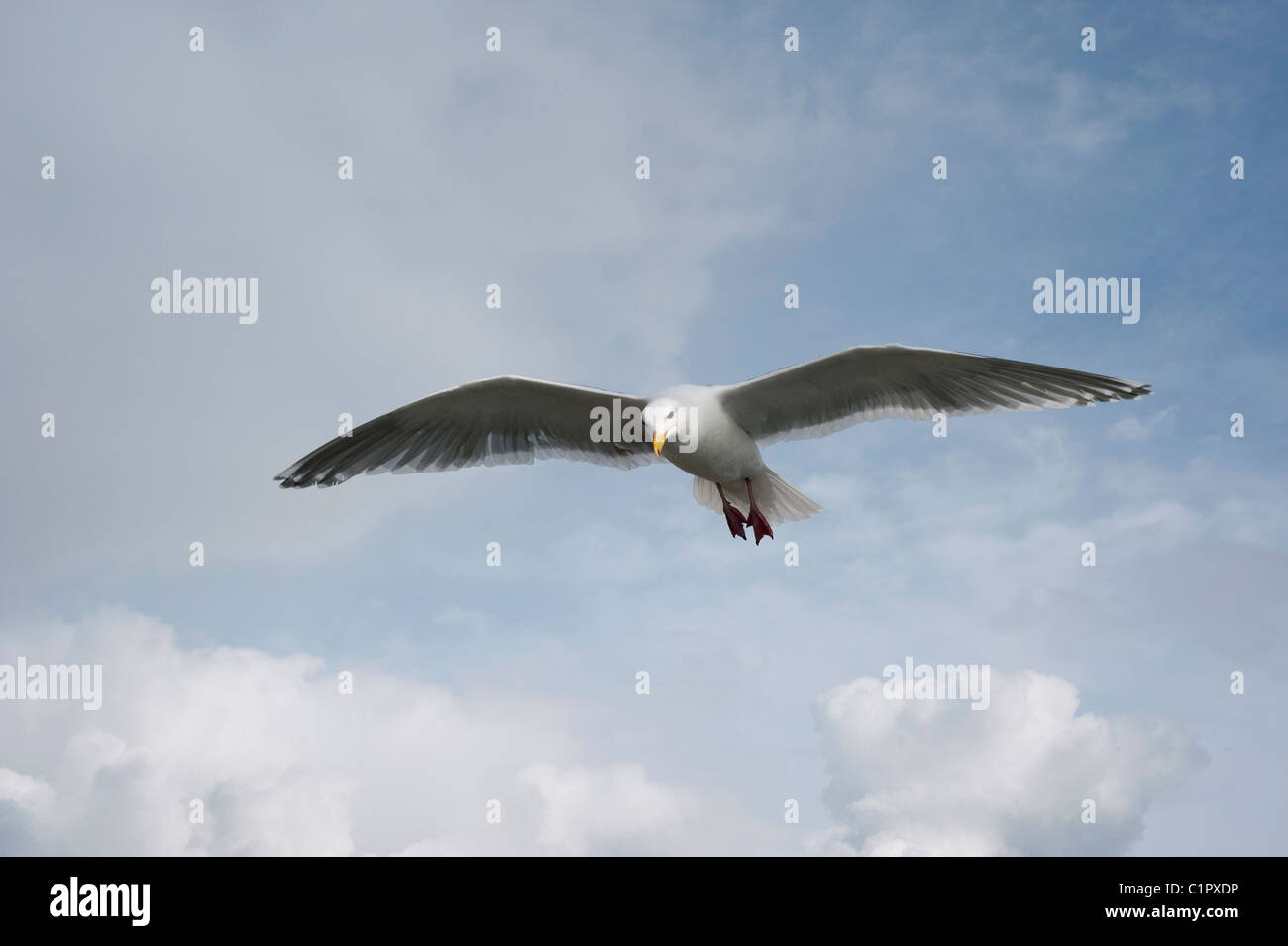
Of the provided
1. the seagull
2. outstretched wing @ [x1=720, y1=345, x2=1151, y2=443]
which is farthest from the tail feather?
outstretched wing @ [x1=720, y1=345, x2=1151, y2=443]

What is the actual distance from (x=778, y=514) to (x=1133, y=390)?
2.81 metres

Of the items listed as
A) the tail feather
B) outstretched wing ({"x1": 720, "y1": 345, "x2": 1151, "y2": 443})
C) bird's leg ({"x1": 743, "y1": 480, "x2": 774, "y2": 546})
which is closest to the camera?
outstretched wing ({"x1": 720, "y1": 345, "x2": 1151, "y2": 443})

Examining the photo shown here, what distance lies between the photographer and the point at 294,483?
26.0 ft

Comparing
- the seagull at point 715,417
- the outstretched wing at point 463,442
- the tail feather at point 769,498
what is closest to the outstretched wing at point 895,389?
the seagull at point 715,417

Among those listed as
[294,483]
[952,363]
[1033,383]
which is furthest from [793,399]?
[294,483]

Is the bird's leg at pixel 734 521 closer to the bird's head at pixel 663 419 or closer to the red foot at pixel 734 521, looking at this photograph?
the red foot at pixel 734 521

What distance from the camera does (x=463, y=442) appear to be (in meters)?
8.06

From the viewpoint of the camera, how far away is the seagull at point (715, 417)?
685 cm

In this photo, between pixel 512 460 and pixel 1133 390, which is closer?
pixel 1133 390

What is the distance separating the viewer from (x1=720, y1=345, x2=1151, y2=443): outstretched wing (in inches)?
268

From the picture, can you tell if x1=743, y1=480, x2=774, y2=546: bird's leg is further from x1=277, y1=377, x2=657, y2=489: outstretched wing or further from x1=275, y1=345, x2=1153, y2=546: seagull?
x1=277, y1=377, x2=657, y2=489: outstretched wing

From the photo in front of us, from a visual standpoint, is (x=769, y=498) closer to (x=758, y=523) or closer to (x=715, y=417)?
(x=758, y=523)

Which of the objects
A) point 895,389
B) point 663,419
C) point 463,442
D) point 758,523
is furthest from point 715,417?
point 463,442
